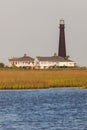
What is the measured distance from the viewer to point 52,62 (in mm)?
159000

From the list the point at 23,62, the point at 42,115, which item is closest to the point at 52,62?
the point at 23,62

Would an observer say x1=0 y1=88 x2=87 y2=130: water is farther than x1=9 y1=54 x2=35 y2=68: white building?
No

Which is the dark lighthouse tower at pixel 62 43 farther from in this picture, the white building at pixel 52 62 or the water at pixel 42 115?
the water at pixel 42 115

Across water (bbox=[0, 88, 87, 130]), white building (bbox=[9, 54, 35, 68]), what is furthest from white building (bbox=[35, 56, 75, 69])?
water (bbox=[0, 88, 87, 130])

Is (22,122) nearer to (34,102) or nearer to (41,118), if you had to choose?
(41,118)

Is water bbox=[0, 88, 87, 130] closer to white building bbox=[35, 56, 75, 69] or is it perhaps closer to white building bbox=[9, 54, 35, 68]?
white building bbox=[35, 56, 75, 69]

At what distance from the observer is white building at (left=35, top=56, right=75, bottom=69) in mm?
153750

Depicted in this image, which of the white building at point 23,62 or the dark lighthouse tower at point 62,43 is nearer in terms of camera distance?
the dark lighthouse tower at point 62,43

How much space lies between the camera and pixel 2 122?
33.2m

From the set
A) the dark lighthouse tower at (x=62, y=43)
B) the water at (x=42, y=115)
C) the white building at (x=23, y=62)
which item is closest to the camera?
the water at (x=42, y=115)

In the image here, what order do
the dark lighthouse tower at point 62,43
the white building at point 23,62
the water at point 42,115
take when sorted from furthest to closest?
the white building at point 23,62
the dark lighthouse tower at point 62,43
the water at point 42,115

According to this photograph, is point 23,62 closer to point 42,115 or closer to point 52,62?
point 52,62

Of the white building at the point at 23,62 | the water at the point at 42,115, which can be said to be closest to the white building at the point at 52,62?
the white building at the point at 23,62

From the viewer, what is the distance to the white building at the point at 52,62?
504 feet
